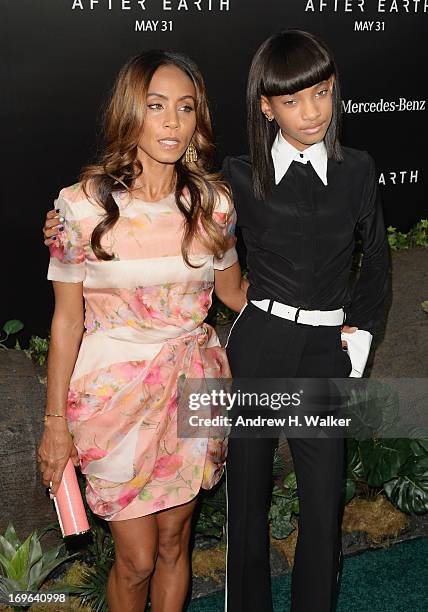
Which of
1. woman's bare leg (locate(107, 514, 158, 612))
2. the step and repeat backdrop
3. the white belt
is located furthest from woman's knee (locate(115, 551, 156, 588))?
the step and repeat backdrop

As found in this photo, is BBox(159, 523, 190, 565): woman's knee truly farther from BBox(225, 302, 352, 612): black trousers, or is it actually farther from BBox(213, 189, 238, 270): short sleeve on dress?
BBox(213, 189, 238, 270): short sleeve on dress

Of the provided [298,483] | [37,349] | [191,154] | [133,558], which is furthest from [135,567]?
[37,349]

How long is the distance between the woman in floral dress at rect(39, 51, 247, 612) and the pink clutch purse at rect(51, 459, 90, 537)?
28mm

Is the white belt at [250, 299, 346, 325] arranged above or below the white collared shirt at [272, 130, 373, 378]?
below

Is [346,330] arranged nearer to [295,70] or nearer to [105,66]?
[295,70]

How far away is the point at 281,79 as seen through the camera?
2.70 m

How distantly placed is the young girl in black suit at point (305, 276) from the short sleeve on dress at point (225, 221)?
0.15ft

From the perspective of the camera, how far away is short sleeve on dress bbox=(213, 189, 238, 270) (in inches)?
114

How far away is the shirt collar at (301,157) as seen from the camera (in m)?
2.88

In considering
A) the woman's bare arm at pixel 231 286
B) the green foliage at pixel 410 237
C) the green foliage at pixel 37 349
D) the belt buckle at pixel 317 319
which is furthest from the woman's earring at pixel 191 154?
the green foliage at pixel 410 237

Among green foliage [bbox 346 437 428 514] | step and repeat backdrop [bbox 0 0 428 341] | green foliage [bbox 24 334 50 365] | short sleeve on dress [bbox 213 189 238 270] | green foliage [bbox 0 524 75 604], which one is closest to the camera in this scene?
short sleeve on dress [bbox 213 189 238 270]

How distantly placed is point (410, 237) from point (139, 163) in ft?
12.7

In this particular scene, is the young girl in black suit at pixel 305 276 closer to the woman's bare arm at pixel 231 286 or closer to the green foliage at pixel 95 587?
the woman's bare arm at pixel 231 286

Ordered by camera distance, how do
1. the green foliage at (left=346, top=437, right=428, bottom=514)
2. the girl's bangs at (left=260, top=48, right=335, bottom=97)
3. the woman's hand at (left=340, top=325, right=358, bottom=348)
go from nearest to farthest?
the girl's bangs at (left=260, top=48, right=335, bottom=97)
the woman's hand at (left=340, top=325, right=358, bottom=348)
the green foliage at (left=346, top=437, right=428, bottom=514)
